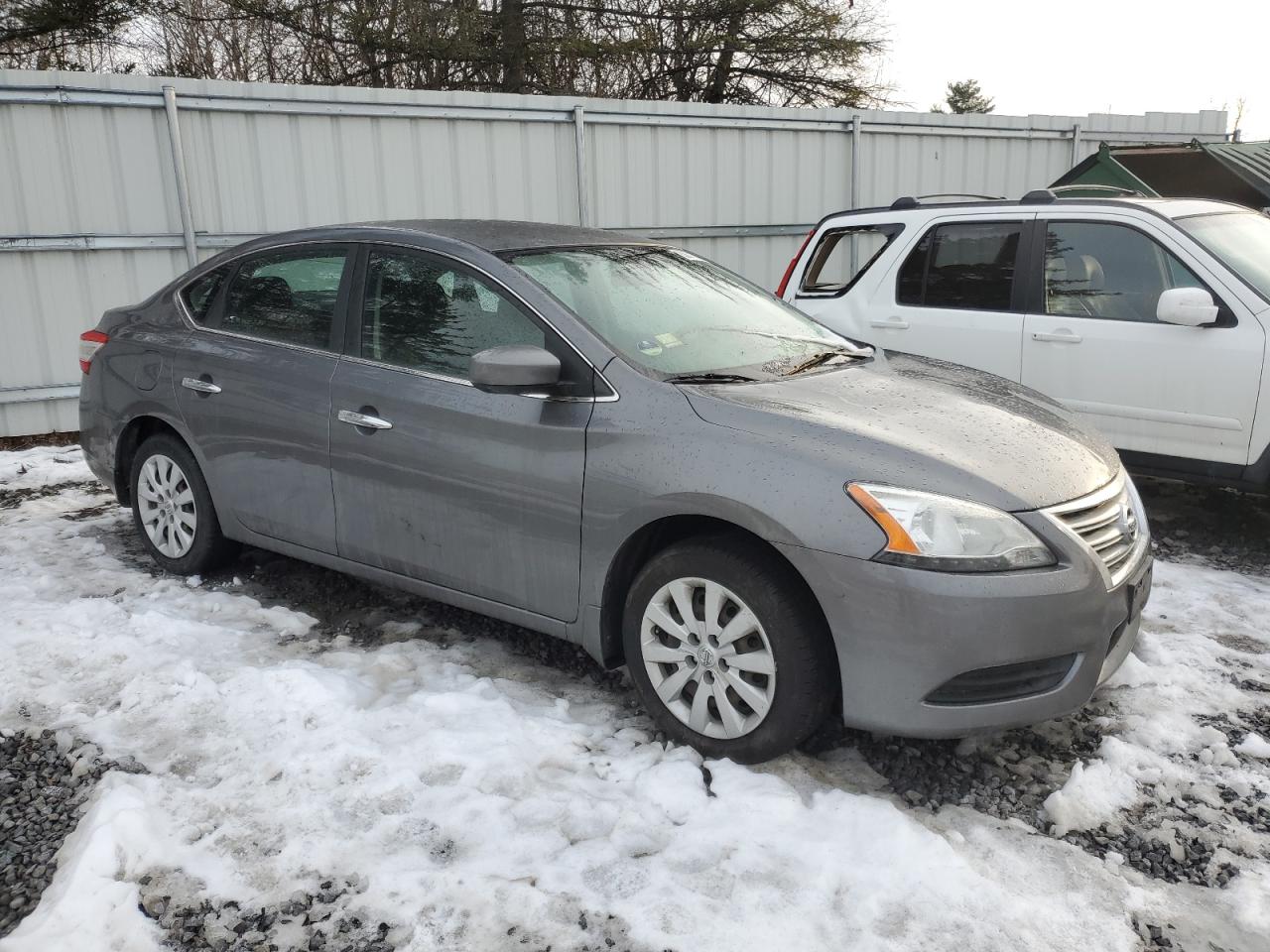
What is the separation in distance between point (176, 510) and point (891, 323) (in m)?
3.98

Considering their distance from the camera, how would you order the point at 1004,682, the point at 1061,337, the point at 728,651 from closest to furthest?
the point at 1004,682
the point at 728,651
the point at 1061,337

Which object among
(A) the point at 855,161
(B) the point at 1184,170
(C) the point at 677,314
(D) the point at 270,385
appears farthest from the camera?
(A) the point at 855,161

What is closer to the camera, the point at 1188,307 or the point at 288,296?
the point at 288,296

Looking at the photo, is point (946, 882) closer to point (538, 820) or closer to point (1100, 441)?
point (538, 820)

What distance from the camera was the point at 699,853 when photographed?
2.76 m

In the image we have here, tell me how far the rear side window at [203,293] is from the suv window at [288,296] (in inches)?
4.1

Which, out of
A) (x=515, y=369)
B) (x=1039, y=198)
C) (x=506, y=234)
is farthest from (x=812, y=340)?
(x=1039, y=198)

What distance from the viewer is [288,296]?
438 centimetres

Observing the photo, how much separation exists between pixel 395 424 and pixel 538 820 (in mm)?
1542

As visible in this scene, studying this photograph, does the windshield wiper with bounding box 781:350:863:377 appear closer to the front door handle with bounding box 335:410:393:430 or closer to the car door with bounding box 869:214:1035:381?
the front door handle with bounding box 335:410:393:430

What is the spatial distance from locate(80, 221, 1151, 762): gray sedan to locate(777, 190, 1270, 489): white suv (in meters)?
1.68

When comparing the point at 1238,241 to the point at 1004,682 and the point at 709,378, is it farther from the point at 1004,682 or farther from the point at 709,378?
the point at 1004,682

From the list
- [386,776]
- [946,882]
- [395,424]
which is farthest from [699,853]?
[395,424]

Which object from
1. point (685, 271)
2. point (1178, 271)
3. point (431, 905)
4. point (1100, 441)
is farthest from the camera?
point (1178, 271)
